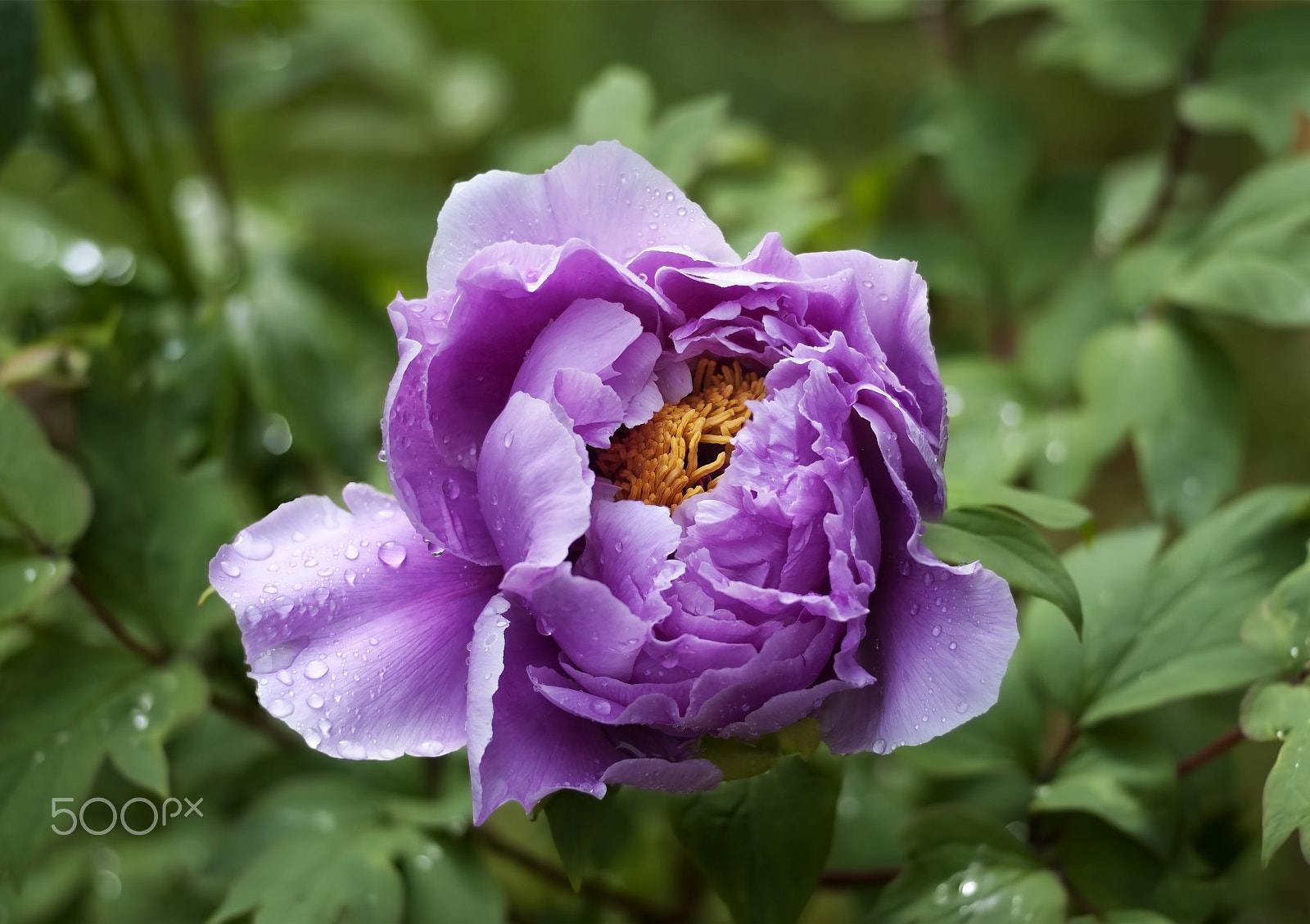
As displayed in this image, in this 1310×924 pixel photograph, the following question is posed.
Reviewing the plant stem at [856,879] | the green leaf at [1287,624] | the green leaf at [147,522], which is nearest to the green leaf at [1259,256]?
the green leaf at [1287,624]

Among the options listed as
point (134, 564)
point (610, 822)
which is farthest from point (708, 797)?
point (134, 564)

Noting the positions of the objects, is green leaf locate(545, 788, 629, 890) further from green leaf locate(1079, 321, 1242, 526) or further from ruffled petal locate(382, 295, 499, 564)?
green leaf locate(1079, 321, 1242, 526)

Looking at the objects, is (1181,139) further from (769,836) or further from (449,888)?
(449,888)

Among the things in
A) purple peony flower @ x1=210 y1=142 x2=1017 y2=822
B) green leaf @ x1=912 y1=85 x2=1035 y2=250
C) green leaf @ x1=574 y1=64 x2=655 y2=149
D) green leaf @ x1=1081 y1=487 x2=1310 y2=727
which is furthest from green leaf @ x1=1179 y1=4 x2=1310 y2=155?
purple peony flower @ x1=210 y1=142 x2=1017 y2=822

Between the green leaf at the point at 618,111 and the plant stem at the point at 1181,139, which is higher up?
the green leaf at the point at 618,111

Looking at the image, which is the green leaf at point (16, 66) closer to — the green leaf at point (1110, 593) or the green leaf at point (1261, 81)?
the green leaf at point (1110, 593)

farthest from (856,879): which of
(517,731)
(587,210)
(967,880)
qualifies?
(587,210)
